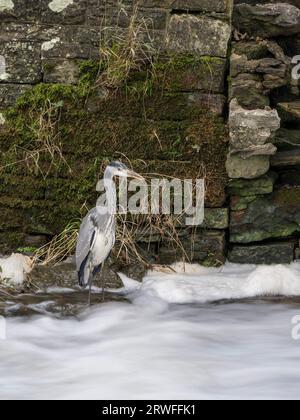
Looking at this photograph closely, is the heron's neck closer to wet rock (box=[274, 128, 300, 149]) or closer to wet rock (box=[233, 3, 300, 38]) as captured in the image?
wet rock (box=[274, 128, 300, 149])

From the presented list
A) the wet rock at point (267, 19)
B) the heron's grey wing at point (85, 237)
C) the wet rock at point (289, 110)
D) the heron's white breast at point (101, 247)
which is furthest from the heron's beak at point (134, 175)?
the wet rock at point (267, 19)

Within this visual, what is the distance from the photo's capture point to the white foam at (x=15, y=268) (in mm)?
6008

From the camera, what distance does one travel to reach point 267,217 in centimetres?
645

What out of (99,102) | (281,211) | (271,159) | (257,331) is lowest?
(257,331)

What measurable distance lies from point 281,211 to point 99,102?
1596 millimetres

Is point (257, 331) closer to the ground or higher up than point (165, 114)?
closer to the ground

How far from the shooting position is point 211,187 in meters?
6.41

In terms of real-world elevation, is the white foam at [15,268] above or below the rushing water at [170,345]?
above

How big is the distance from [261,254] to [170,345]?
175cm

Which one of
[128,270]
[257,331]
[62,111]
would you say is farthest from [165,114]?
[257,331]

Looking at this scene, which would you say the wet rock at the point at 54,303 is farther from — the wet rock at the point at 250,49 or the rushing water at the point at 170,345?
the wet rock at the point at 250,49

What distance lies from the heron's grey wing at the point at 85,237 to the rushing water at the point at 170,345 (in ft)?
1.37

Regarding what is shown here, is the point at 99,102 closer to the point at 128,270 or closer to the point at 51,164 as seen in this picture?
the point at 51,164

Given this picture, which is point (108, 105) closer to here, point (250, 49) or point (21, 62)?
point (21, 62)
